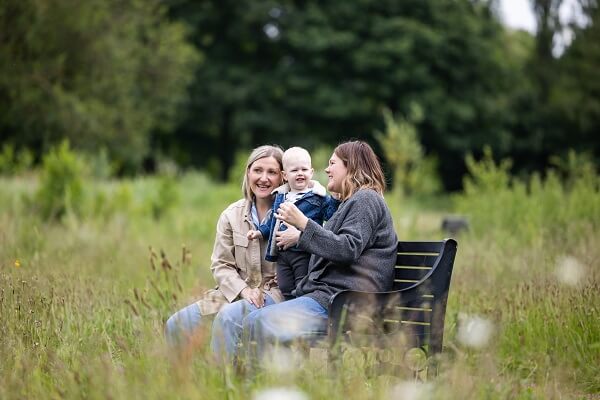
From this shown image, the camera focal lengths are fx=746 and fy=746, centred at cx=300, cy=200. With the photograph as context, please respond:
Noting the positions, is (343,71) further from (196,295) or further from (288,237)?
(288,237)

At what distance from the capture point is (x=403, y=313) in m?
3.98

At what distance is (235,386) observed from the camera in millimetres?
3129

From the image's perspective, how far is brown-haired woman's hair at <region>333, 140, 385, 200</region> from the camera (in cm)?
417

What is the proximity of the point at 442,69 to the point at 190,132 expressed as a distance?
11.2 metres

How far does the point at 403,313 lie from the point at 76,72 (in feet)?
60.8

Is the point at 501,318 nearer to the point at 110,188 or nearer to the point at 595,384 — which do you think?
the point at 595,384

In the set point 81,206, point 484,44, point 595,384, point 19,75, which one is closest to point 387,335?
point 595,384

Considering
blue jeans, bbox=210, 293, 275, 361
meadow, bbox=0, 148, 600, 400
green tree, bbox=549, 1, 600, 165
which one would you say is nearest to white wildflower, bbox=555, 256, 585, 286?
meadow, bbox=0, 148, 600, 400

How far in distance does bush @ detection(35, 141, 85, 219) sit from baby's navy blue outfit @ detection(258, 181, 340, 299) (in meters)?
7.24

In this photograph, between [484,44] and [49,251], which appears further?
[484,44]

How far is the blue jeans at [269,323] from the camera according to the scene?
12.2ft

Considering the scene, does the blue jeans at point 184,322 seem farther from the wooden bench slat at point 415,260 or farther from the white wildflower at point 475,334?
the white wildflower at point 475,334

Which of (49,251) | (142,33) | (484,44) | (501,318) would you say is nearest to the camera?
(501,318)

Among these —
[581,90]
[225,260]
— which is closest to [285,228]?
[225,260]
